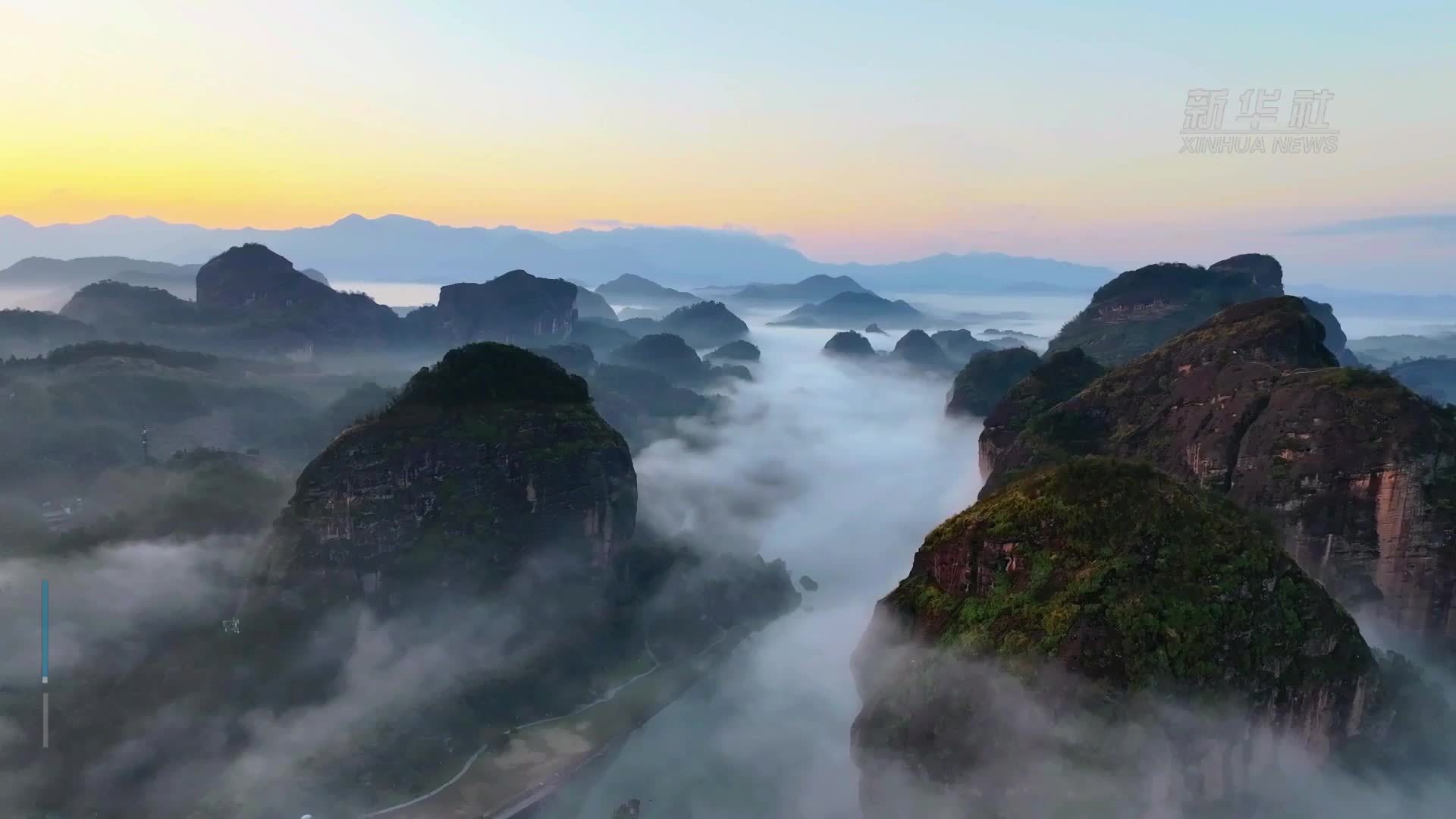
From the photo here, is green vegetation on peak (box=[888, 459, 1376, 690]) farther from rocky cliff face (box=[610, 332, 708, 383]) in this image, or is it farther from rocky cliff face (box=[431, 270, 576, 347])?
rocky cliff face (box=[431, 270, 576, 347])

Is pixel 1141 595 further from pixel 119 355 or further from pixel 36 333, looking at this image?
pixel 36 333

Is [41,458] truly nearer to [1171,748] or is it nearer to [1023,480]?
[1023,480]

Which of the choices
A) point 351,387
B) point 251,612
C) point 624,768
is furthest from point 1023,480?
point 351,387

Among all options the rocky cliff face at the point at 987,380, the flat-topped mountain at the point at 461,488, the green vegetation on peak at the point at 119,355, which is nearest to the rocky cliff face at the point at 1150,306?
the rocky cliff face at the point at 987,380

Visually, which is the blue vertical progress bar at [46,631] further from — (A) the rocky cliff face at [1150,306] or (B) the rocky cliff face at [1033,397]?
(A) the rocky cliff face at [1150,306]

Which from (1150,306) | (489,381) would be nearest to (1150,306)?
(1150,306)
